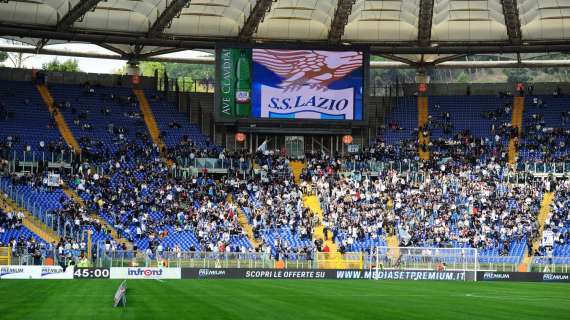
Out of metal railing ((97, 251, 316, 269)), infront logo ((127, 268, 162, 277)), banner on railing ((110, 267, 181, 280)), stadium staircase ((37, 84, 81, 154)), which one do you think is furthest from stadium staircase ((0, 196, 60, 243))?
stadium staircase ((37, 84, 81, 154))

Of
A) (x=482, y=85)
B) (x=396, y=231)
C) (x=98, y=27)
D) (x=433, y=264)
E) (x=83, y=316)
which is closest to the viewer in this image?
(x=83, y=316)

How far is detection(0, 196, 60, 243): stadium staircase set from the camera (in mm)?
59469

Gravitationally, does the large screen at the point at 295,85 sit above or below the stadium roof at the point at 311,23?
below

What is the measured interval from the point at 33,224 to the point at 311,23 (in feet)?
90.1

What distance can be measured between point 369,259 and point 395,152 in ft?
68.8

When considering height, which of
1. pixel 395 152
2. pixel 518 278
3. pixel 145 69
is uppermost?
pixel 145 69

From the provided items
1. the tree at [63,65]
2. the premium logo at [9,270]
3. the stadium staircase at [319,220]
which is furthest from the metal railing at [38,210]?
the tree at [63,65]

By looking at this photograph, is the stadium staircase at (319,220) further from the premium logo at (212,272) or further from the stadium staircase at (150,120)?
the stadium staircase at (150,120)

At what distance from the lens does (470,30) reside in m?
74.6

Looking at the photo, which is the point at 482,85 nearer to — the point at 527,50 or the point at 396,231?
the point at 527,50

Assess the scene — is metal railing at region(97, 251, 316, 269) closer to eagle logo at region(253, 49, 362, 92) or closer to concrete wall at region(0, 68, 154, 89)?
eagle logo at region(253, 49, 362, 92)

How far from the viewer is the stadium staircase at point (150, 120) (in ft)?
251

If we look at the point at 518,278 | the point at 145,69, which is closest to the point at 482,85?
the point at 518,278

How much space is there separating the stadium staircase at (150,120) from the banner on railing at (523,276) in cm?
2887
